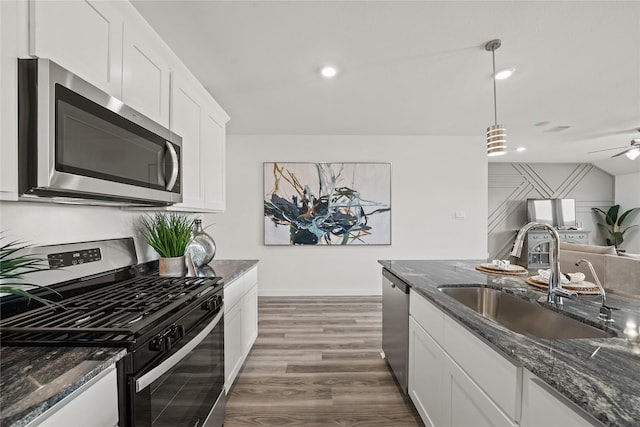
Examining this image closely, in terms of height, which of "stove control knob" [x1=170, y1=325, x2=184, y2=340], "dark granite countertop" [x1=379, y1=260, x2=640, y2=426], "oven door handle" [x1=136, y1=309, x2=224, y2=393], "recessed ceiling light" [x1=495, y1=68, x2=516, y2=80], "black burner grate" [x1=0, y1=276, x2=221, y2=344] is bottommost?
"oven door handle" [x1=136, y1=309, x2=224, y2=393]

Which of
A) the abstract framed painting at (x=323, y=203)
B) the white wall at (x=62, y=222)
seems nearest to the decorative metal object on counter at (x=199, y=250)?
the white wall at (x=62, y=222)

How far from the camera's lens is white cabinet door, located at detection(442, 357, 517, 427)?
0.97 metres

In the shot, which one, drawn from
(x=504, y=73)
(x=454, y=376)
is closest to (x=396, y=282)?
(x=454, y=376)

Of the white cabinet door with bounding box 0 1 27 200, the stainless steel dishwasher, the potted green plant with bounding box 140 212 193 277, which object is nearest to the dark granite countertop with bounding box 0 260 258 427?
the white cabinet door with bounding box 0 1 27 200

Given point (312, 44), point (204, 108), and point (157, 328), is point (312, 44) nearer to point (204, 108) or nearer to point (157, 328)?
point (204, 108)

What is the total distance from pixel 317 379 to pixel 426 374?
946 millimetres

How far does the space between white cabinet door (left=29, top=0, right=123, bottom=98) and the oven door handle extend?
1092mm

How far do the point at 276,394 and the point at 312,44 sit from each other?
261 centimetres

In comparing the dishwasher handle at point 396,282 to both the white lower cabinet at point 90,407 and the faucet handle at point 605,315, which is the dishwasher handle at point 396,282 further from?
the white lower cabinet at point 90,407

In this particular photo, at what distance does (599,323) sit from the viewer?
3.43ft

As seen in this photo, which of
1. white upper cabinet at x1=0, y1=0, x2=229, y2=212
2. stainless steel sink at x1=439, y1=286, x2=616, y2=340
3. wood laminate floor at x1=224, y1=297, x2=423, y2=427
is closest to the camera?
white upper cabinet at x1=0, y1=0, x2=229, y2=212

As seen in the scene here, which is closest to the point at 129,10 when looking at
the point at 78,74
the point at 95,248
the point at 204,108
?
the point at 78,74

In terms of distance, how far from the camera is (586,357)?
80cm

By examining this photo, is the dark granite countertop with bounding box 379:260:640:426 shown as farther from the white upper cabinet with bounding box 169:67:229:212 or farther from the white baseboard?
the white baseboard
